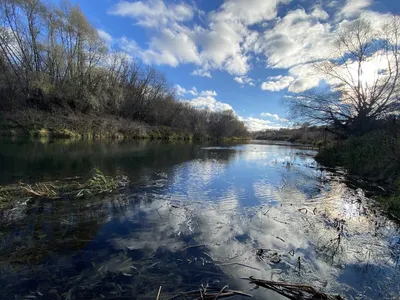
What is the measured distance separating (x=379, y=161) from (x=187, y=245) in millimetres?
12133

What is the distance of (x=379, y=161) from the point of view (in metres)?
11.3

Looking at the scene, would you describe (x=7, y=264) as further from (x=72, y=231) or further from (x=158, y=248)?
(x=158, y=248)

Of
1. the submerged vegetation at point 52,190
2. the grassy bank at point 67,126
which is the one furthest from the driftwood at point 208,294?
the grassy bank at point 67,126

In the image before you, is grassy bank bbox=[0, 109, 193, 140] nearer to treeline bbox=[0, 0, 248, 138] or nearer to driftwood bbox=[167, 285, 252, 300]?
treeline bbox=[0, 0, 248, 138]

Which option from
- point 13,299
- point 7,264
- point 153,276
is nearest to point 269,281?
point 153,276

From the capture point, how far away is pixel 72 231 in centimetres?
433

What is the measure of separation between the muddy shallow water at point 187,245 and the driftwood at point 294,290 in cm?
12

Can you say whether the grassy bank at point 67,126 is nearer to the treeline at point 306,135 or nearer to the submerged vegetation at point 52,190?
the submerged vegetation at point 52,190

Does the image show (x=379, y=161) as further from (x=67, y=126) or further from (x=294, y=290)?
(x=67, y=126)

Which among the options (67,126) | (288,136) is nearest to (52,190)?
(67,126)

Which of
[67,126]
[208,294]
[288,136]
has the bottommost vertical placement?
[208,294]

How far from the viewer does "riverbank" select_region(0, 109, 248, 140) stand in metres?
24.3

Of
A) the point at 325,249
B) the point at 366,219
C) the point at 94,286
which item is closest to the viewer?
the point at 94,286

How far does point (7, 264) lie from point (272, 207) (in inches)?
245
